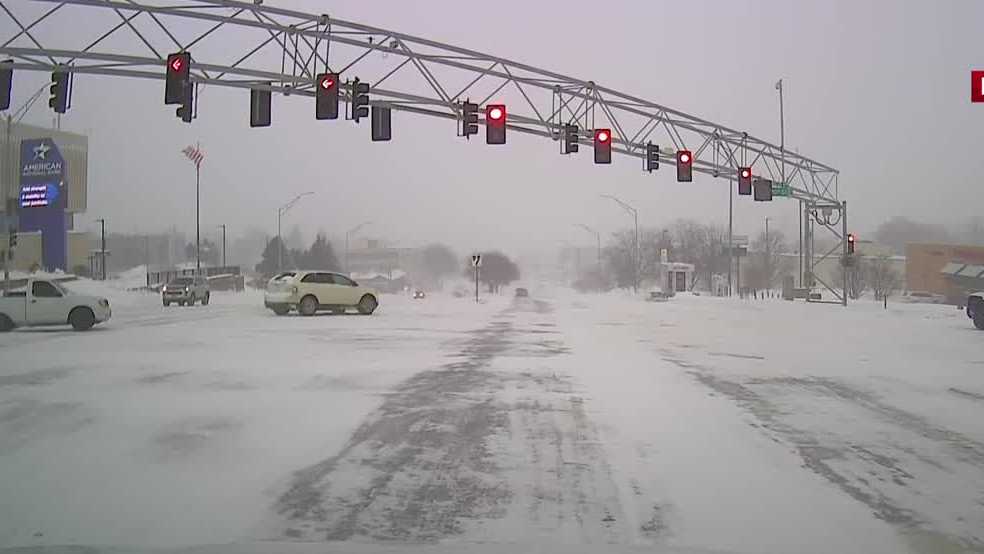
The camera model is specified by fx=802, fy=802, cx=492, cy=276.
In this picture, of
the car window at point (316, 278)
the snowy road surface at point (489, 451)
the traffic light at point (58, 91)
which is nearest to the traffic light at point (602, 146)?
the car window at point (316, 278)

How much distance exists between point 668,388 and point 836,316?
2443 cm

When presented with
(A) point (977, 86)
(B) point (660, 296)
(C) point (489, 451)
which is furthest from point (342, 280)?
(B) point (660, 296)

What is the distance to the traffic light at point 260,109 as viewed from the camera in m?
22.9

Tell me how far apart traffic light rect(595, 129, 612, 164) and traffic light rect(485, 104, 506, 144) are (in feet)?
15.6

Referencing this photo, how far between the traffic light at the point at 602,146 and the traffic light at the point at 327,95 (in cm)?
1042

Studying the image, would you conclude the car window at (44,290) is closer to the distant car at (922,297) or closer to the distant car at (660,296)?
the distant car at (660,296)

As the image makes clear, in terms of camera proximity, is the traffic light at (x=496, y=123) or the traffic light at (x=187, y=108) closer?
the traffic light at (x=187, y=108)

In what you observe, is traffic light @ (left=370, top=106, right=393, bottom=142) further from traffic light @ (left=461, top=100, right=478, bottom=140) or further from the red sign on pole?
the red sign on pole

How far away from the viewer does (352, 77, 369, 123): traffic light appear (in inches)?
902

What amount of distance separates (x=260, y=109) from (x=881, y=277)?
254 feet

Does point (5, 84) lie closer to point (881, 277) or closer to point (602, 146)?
point (602, 146)

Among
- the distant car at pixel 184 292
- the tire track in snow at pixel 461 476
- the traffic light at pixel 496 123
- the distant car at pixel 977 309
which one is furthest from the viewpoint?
the distant car at pixel 184 292

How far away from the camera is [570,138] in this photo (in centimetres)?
2912

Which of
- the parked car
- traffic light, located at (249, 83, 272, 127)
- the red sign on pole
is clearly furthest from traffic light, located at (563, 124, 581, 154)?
the red sign on pole
